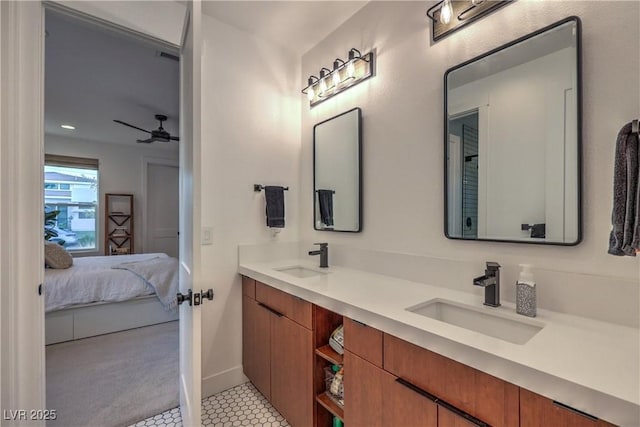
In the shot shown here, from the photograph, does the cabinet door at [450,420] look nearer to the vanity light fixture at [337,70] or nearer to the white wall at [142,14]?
the vanity light fixture at [337,70]

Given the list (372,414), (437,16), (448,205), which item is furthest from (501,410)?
(437,16)

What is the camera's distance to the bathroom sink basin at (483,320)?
1.00m

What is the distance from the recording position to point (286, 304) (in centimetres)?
155

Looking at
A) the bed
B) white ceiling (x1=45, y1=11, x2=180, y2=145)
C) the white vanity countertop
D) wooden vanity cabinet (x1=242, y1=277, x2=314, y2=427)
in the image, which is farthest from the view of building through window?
the white vanity countertop

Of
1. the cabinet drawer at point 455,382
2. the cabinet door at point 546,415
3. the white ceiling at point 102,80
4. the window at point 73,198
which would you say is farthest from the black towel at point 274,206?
the window at point 73,198

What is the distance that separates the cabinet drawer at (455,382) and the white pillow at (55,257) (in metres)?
3.54

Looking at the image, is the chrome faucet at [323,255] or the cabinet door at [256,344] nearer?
the cabinet door at [256,344]

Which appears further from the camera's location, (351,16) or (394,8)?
(351,16)

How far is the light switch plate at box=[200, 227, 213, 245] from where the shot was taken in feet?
6.15

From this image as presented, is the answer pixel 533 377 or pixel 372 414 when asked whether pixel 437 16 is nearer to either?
pixel 533 377

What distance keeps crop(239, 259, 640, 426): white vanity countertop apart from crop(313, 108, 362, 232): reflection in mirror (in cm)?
70

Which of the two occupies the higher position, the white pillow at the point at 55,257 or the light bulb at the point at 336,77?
the light bulb at the point at 336,77

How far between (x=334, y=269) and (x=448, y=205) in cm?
82

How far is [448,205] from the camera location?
4.53ft
